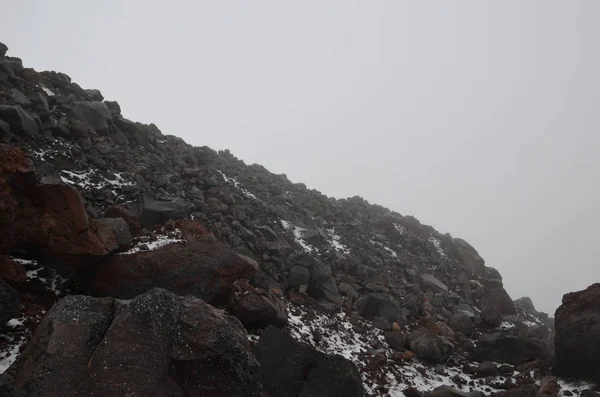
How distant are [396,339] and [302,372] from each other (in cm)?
744

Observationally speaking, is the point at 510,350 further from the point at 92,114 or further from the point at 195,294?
the point at 92,114

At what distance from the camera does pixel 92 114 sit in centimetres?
1986

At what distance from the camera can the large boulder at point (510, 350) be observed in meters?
15.4

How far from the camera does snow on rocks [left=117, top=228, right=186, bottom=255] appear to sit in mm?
11258

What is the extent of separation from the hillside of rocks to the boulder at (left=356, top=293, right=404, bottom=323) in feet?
0.25

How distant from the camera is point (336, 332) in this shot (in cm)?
1509

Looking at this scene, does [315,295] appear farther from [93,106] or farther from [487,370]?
[93,106]

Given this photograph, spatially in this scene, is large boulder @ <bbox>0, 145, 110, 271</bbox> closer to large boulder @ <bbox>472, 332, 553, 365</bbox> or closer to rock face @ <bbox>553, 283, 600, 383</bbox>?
large boulder @ <bbox>472, 332, 553, 365</bbox>

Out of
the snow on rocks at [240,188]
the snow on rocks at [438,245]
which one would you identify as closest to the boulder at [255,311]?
the snow on rocks at [240,188]

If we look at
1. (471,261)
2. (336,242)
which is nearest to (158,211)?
(336,242)

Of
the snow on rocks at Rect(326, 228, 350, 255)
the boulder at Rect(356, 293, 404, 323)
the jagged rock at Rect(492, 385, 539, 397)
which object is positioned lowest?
the jagged rock at Rect(492, 385, 539, 397)

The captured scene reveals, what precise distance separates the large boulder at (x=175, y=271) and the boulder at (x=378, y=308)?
8.09 m

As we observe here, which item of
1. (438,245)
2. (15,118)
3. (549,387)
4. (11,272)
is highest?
(438,245)

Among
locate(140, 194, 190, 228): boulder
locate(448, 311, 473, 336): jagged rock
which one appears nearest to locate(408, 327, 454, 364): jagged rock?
locate(448, 311, 473, 336): jagged rock
